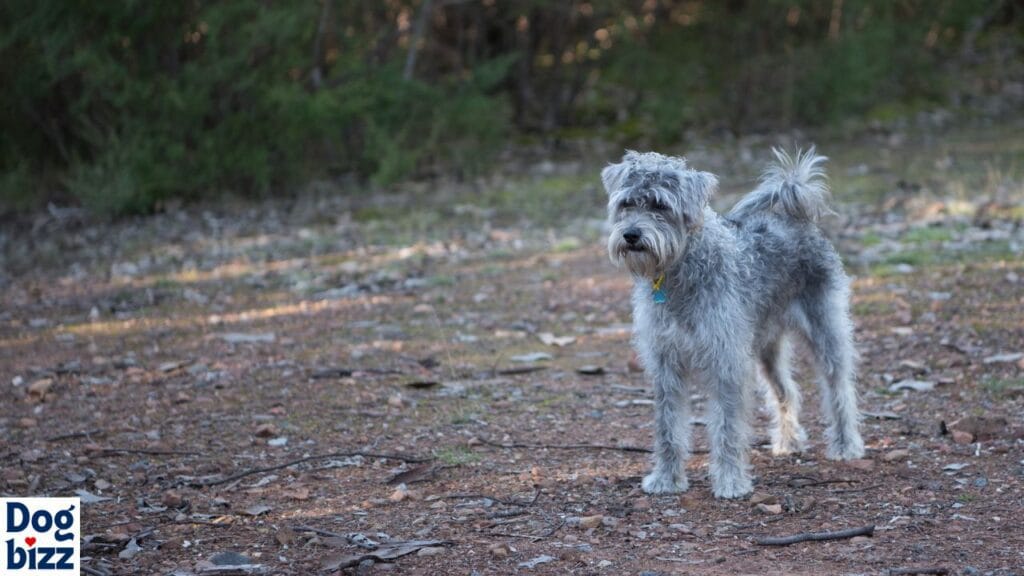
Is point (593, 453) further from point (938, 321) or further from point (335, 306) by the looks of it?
point (335, 306)

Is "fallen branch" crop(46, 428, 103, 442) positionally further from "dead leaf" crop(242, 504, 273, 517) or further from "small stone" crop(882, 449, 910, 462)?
"small stone" crop(882, 449, 910, 462)

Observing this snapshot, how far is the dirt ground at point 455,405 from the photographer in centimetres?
551

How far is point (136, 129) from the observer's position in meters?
14.9

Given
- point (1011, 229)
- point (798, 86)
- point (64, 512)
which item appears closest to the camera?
point (64, 512)

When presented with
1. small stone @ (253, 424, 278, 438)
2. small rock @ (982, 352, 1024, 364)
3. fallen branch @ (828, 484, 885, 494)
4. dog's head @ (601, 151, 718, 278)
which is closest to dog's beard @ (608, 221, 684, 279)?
dog's head @ (601, 151, 718, 278)

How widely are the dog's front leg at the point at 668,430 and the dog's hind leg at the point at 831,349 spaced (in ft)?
3.41

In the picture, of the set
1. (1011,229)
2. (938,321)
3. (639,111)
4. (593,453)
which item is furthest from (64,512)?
(639,111)

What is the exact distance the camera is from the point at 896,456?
6.66 m

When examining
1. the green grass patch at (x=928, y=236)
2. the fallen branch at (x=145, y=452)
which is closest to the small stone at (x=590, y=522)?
the fallen branch at (x=145, y=452)

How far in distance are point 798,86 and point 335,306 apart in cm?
1157

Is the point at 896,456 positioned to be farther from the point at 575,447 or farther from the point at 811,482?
the point at 575,447

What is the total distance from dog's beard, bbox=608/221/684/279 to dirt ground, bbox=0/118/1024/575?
4.02 ft

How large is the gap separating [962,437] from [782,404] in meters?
1.03

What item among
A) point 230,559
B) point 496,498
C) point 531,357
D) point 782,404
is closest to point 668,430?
point 496,498
